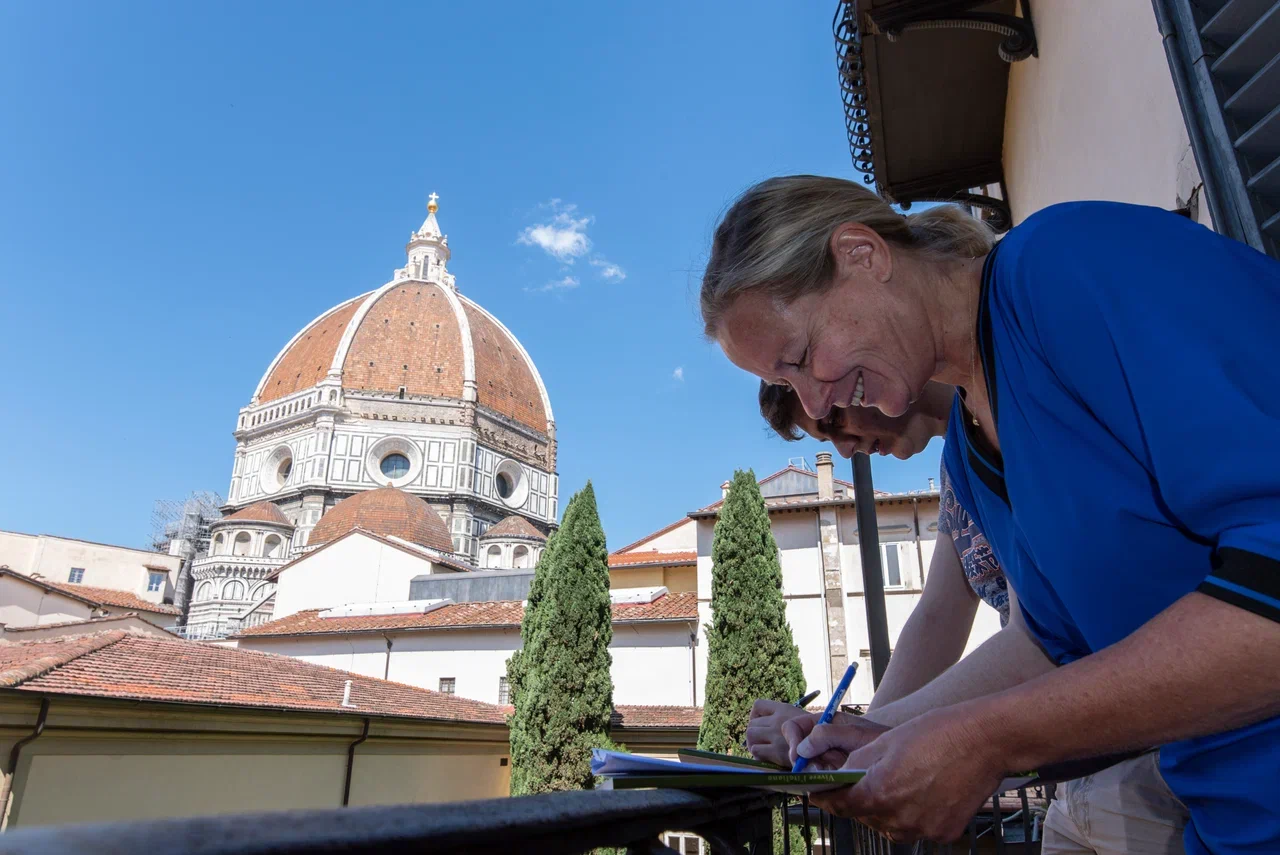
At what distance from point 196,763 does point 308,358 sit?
53.9 m

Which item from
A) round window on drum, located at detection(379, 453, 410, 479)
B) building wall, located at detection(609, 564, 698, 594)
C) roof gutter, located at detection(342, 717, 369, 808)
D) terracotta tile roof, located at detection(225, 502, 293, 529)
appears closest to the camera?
roof gutter, located at detection(342, 717, 369, 808)

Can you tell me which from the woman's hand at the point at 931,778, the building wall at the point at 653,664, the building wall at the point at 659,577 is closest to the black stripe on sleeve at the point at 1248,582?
the woman's hand at the point at 931,778

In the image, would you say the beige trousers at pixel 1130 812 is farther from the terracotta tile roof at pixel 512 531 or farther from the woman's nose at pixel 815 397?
the terracotta tile roof at pixel 512 531

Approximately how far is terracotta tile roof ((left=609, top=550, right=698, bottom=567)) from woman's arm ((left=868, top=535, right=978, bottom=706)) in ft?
63.0

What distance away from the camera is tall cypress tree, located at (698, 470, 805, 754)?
1423 cm

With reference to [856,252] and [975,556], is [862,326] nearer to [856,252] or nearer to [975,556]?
[856,252]

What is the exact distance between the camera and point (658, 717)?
53.2ft

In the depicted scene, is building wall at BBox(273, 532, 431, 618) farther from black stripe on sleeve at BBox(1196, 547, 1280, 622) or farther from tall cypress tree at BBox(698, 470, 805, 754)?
black stripe on sleeve at BBox(1196, 547, 1280, 622)

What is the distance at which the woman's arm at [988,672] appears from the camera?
1.40 meters

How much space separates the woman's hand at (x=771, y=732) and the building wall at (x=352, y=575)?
27124 mm

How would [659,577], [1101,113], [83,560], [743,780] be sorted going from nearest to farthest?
[743,780], [1101,113], [659,577], [83,560]

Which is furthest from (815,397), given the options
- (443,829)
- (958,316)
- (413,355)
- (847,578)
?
(413,355)

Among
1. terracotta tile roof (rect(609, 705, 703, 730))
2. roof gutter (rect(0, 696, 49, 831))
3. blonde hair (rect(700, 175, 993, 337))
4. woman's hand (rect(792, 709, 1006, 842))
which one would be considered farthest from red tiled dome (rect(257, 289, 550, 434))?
woman's hand (rect(792, 709, 1006, 842))

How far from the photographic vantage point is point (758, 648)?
14680mm
